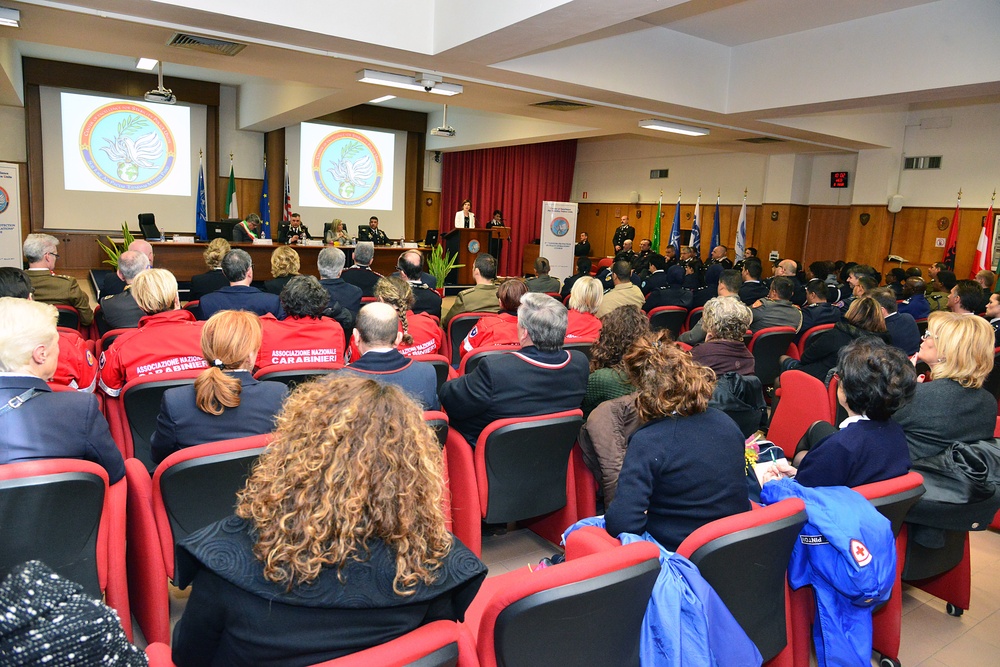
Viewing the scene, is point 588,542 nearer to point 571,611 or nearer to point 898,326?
point 571,611

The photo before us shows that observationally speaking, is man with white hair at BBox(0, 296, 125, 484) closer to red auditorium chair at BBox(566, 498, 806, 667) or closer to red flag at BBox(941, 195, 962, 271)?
red auditorium chair at BBox(566, 498, 806, 667)

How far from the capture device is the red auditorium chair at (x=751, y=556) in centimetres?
155

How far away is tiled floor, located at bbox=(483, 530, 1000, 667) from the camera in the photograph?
240cm

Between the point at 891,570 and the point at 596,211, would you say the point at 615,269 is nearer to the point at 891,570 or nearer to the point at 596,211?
the point at 891,570

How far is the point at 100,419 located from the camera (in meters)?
1.95

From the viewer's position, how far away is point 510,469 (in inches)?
100

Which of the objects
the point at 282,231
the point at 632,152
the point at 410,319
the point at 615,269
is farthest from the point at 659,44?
Result: the point at 632,152

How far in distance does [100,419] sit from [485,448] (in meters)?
1.24

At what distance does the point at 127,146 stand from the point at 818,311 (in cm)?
1152

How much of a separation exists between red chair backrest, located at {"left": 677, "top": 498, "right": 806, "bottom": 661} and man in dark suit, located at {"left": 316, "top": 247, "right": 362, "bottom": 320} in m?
3.63

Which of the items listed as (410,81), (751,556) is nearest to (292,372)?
(751,556)

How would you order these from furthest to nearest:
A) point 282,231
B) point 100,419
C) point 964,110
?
1. point 282,231
2. point 964,110
3. point 100,419

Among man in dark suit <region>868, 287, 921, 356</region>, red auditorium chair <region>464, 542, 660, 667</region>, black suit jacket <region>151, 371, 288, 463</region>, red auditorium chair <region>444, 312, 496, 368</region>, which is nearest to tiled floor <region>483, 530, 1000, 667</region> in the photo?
black suit jacket <region>151, 371, 288, 463</region>

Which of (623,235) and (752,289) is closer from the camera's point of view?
(752,289)
